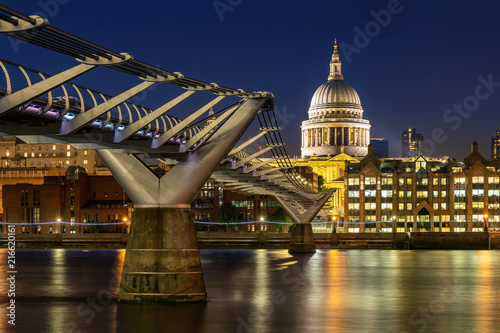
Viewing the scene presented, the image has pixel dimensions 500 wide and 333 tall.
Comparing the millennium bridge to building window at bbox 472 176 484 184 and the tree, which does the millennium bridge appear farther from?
building window at bbox 472 176 484 184

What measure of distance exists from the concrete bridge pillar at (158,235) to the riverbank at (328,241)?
242 ft

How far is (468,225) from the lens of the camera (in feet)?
447

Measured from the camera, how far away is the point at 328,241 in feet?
358

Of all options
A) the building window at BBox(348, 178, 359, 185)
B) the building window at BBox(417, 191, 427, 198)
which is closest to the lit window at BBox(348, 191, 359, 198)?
the building window at BBox(348, 178, 359, 185)

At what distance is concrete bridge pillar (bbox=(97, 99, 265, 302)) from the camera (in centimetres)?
3183

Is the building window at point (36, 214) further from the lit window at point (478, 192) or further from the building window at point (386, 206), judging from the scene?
the lit window at point (478, 192)

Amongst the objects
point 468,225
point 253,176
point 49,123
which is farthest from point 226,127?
point 468,225

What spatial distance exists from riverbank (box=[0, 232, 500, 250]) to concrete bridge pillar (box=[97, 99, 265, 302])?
242 feet

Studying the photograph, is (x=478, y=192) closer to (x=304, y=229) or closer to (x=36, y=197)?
(x=304, y=229)

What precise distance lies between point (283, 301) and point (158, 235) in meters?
10.1

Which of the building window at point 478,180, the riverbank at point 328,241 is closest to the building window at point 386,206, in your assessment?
the building window at point 478,180

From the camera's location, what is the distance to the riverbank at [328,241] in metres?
108

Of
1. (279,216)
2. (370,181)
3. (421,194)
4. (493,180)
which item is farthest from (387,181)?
(279,216)

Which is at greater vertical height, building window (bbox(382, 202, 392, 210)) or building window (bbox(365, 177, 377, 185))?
building window (bbox(365, 177, 377, 185))
